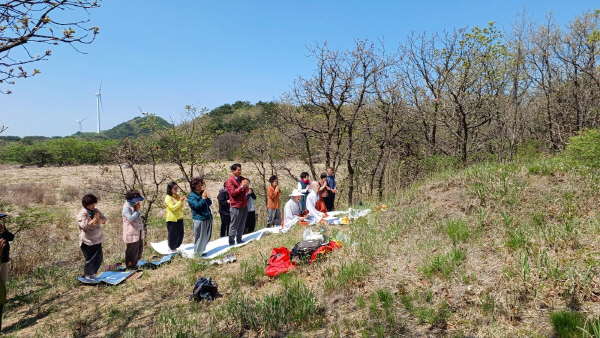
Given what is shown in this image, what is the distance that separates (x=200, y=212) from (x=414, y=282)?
13.8 ft

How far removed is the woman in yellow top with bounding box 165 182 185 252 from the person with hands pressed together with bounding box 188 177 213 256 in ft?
1.56

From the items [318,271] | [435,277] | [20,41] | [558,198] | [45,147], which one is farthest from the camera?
[45,147]

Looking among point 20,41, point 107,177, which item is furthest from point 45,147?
point 20,41

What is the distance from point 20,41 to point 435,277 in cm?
474

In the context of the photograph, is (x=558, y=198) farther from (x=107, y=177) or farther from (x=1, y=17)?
(x=107, y=177)

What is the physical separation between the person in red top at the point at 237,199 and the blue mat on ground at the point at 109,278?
210cm

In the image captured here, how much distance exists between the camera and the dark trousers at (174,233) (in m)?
7.14

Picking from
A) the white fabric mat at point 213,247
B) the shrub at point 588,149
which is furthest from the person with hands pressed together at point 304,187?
the shrub at point 588,149

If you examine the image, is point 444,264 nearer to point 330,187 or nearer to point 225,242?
point 225,242

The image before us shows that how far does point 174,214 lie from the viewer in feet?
22.8

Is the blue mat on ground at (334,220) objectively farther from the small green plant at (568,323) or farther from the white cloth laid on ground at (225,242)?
the small green plant at (568,323)

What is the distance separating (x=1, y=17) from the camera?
307cm

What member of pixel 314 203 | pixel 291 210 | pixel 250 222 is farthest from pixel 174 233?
pixel 314 203

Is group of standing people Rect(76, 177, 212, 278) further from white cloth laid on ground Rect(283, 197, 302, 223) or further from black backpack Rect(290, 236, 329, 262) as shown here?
black backpack Rect(290, 236, 329, 262)
